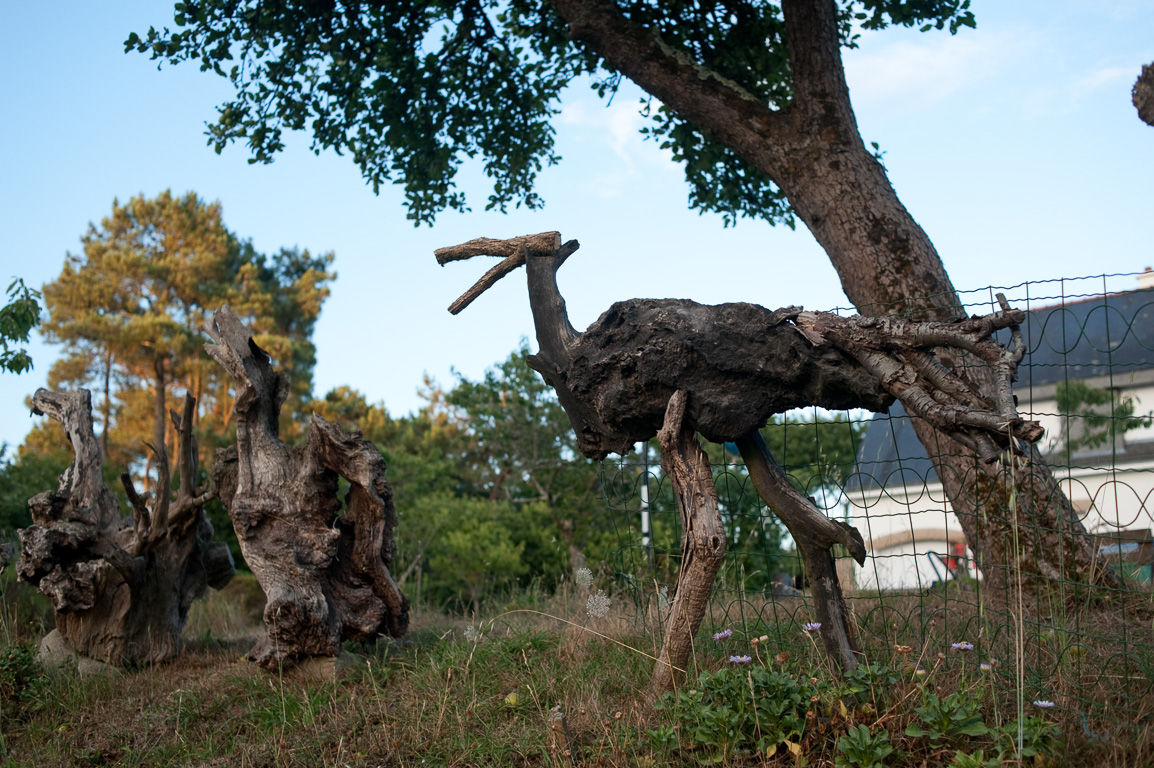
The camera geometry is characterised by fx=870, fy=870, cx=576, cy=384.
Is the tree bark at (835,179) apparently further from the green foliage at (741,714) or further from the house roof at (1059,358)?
the house roof at (1059,358)

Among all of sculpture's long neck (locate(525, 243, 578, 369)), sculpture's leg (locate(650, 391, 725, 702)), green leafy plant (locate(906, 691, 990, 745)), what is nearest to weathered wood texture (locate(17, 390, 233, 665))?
sculpture's long neck (locate(525, 243, 578, 369))

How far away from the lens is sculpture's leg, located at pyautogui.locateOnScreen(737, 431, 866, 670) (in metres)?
3.54

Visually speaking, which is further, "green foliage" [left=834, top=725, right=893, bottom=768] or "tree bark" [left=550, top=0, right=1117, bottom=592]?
"tree bark" [left=550, top=0, right=1117, bottom=592]

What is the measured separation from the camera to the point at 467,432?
1962 cm

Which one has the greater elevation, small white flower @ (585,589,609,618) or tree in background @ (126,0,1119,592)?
tree in background @ (126,0,1119,592)

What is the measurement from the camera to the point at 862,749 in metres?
2.96

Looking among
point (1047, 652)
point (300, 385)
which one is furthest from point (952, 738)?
point (300, 385)

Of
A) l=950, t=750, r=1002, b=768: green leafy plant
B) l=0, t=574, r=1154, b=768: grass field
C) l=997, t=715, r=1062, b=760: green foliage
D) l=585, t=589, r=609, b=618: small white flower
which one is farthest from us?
l=585, t=589, r=609, b=618: small white flower

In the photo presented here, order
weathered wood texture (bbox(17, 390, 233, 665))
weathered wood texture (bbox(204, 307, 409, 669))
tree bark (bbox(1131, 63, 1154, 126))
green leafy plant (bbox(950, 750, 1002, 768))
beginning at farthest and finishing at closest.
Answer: weathered wood texture (bbox(17, 390, 233, 665))
weathered wood texture (bbox(204, 307, 409, 669))
tree bark (bbox(1131, 63, 1154, 126))
green leafy plant (bbox(950, 750, 1002, 768))

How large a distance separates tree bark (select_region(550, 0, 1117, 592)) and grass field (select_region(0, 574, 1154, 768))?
143 cm

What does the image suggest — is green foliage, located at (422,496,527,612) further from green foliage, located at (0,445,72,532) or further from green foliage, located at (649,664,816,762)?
green foliage, located at (649,664,816,762)

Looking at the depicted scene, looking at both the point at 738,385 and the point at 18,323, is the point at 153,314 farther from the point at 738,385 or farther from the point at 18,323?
the point at 738,385

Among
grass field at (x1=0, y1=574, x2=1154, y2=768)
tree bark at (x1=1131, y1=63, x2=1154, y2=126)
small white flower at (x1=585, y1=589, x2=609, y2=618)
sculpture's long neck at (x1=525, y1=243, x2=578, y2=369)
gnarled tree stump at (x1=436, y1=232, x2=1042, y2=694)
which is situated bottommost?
grass field at (x1=0, y1=574, x2=1154, y2=768)

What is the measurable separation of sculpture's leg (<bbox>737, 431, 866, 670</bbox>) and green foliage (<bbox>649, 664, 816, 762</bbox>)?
Result: 29 cm
